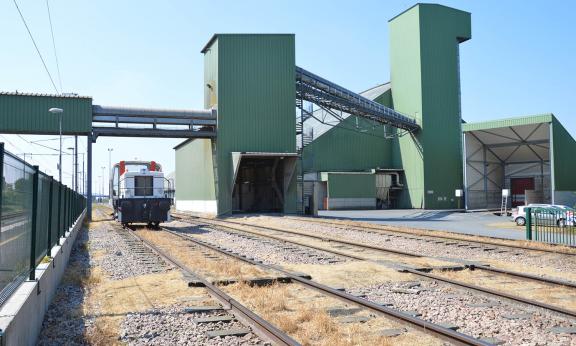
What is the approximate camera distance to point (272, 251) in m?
15.4

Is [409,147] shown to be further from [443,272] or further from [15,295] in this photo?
[15,295]

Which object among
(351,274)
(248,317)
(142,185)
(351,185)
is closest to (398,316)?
(248,317)

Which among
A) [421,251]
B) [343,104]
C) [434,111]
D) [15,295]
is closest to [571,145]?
[434,111]

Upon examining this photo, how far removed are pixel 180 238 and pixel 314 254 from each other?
769cm

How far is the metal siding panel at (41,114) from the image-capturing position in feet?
110

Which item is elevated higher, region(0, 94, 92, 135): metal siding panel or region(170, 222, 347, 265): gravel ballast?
region(0, 94, 92, 135): metal siding panel

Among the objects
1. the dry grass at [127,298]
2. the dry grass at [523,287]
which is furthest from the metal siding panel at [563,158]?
the dry grass at [127,298]

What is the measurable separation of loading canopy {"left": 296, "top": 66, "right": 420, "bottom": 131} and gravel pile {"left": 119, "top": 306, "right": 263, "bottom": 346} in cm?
3497

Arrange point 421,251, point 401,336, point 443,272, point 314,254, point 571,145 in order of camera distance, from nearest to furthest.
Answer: point 401,336, point 443,272, point 314,254, point 421,251, point 571,145

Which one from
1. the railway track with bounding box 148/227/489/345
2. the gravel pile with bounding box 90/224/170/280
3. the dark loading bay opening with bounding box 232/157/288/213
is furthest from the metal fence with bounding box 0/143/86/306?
the dark loading bay opening with bounding box 232/157/288/213

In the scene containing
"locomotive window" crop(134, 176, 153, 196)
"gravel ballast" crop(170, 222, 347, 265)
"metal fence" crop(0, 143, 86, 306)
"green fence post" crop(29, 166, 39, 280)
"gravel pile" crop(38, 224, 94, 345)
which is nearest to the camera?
"metal fence" crop(0, 143, 86, 306)

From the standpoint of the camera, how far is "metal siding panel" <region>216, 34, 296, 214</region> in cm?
3888

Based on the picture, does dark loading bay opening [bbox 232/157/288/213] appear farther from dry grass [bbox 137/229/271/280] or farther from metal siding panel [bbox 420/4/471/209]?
dry grass [bbox 137/229/271/280]

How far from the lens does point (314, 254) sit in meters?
14.4
